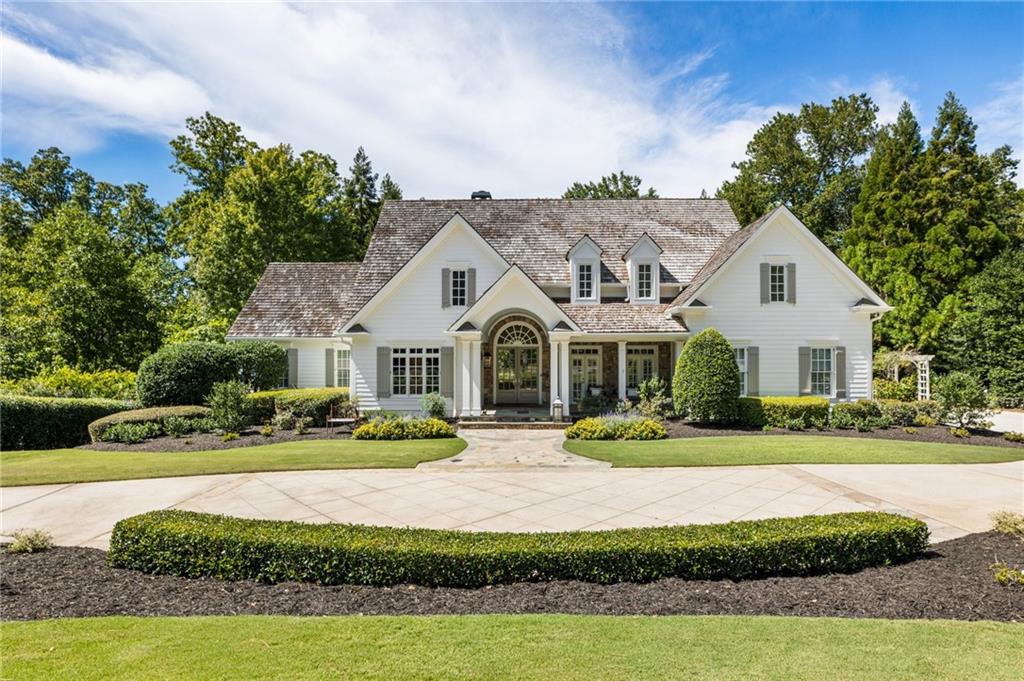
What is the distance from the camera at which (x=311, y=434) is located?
1622cm

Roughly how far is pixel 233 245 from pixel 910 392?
1443 inches

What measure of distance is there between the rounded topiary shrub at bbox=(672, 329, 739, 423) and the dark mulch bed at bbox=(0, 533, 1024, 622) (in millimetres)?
10642

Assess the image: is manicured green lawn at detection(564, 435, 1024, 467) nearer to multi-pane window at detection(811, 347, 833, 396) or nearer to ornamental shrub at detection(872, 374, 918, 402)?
multi-pane window at detection(811, 347, 833, 396)

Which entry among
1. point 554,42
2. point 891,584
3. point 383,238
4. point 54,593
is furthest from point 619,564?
point 383,238

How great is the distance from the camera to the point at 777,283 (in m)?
19.9

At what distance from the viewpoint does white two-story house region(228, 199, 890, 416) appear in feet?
63.3

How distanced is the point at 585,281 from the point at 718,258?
18.1 ft

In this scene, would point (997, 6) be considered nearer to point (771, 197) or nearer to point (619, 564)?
point (619, 564)

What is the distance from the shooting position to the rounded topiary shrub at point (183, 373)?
17938 millimetres

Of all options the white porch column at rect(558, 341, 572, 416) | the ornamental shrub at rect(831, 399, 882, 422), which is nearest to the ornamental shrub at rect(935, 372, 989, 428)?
the ornamental shrub at rect(831, 399, 882, 422)

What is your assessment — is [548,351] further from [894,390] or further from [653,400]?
[894,390]

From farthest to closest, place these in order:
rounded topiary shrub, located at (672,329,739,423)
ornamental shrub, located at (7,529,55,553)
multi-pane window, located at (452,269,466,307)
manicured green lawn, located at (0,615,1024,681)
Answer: multi-pane window, located at (452,269,466,307)
rounded topiary shrub, located at (672,329,739,423)
ornamental shrub, located at (7,529,55,553)
manicured green lawn, located at (0,615,1024,681)

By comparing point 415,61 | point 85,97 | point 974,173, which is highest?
point 974,173

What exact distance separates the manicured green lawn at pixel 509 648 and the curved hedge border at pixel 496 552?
0.82 meters
